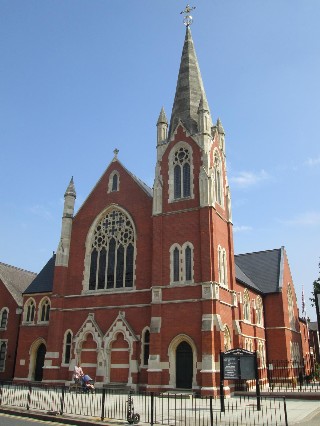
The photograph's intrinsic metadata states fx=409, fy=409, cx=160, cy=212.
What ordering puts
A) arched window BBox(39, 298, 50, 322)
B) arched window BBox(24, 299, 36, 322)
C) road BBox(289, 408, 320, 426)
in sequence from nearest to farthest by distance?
road BBox(289, 408, 320, 426) < arched window BBox(39, 298, 50, 322) < arched window BBox(24, 299, 36, 322)

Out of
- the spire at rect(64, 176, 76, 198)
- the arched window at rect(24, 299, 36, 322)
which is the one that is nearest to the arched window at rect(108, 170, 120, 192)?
the spire at rect(64, 176, 76, 198)

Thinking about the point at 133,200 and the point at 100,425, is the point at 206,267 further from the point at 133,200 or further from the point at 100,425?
the point at 100,425

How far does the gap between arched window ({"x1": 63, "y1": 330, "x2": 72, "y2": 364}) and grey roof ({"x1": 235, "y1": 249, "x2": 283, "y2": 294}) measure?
1740 centimetres

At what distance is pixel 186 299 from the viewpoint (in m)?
26.0

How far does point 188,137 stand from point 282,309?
19.6 metres

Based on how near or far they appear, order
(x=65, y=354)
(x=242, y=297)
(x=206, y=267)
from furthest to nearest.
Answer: (x=242, y=297), (x=65, y=354), (x=206, y=267)

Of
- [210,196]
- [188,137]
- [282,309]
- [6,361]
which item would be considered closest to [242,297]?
[282,309]

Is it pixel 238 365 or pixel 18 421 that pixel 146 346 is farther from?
pixel 18 421

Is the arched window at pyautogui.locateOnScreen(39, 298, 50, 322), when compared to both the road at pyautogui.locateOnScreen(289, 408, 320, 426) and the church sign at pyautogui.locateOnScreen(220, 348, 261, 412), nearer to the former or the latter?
the church sign at pyautogui.locateOnScreen(220, 348, 261, 412)

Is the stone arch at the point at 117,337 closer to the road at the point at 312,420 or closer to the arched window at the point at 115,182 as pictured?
the arched window at the point at 115,182

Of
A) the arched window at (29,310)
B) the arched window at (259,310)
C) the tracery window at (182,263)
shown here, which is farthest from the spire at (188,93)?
the arched window at (29,310)

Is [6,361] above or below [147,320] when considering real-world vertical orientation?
below

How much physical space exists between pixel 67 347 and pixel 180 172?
15.3 metres

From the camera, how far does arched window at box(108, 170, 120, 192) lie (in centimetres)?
3282
